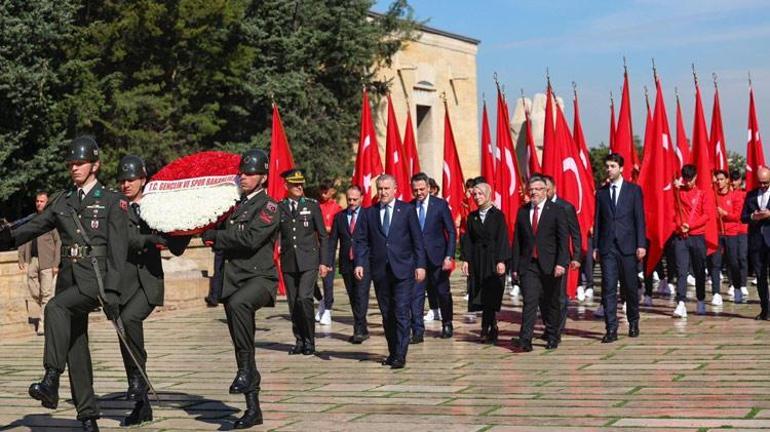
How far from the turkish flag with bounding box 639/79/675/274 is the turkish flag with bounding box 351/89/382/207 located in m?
4.01

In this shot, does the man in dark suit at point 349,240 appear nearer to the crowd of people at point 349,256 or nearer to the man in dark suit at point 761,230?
the crowd of people at point 349,256

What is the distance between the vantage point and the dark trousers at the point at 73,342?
8242mm

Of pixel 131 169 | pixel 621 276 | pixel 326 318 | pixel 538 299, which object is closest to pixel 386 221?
pixel 538 299

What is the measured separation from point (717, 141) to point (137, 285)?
619 inches

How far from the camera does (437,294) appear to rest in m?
14.9

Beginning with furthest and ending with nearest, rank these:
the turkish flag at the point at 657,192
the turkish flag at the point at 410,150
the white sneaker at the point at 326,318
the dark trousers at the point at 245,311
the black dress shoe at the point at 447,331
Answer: the turkish flag at the point at 410,150
the white sneaker at the point at 326,318
the turkish flag at the point at 657,192
the black dress shoe at the point at 447,331
the dark trousers at the point at 245,311

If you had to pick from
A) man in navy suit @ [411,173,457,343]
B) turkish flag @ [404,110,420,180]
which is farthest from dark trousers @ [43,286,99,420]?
turkish flag @ [404,110,420,180]

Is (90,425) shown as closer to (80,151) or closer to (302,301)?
(80,151)

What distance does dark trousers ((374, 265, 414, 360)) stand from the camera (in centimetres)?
1180

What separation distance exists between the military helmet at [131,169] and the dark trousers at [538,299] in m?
4.67

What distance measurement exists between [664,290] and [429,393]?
11350 millimetres

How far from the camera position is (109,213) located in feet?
27.7

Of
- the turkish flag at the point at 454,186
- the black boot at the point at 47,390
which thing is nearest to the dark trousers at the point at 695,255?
the turkish flag at the point at 454,186

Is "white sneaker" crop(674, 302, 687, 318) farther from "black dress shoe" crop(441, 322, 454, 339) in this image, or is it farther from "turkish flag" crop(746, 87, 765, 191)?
"turkish flag" crop(746, 87, 765, 191)
